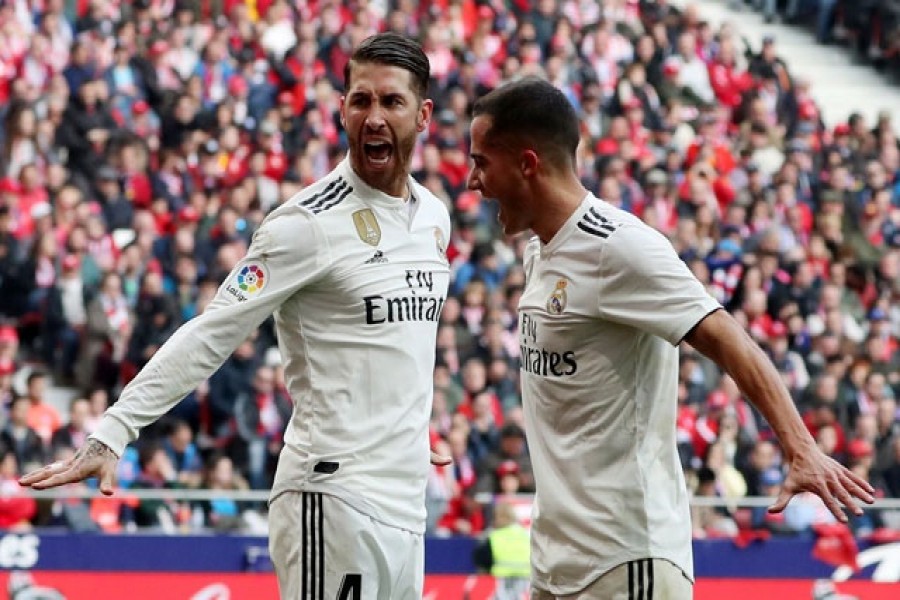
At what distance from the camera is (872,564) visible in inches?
491

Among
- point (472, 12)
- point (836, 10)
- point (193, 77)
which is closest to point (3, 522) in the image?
point (193, 77)

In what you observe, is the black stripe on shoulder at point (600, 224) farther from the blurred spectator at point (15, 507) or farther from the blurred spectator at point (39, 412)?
the blurred spectator at point (39, 412)

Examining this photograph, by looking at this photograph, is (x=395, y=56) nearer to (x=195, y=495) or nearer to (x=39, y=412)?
(x=195, y=495)

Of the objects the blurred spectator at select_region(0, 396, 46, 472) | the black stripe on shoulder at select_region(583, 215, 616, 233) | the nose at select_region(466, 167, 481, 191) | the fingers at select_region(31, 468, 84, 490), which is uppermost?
the nose at select_region(466, 167, 481, 191)

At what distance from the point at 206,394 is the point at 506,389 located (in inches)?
93.1

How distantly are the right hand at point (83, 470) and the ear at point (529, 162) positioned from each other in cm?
154

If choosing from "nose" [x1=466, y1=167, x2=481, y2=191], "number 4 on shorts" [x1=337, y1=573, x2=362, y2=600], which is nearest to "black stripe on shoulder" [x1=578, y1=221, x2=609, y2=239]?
"nose" [x1=466, y1=167, x2=481, y2=191]

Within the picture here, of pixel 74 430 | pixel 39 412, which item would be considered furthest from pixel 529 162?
pixel 39 412

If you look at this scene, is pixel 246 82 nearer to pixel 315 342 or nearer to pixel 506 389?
pixel 506 389

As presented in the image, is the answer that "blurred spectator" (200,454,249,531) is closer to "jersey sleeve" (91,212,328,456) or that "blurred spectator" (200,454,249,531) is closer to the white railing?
the white railing

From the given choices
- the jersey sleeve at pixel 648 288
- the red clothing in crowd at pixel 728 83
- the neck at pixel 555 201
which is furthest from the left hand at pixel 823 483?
the red clothing in crowd at pixel 728 83

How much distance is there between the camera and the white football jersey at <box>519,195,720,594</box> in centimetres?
574

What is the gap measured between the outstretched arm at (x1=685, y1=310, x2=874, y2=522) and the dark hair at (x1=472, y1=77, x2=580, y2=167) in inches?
30.2

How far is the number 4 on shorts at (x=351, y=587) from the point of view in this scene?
625cm
